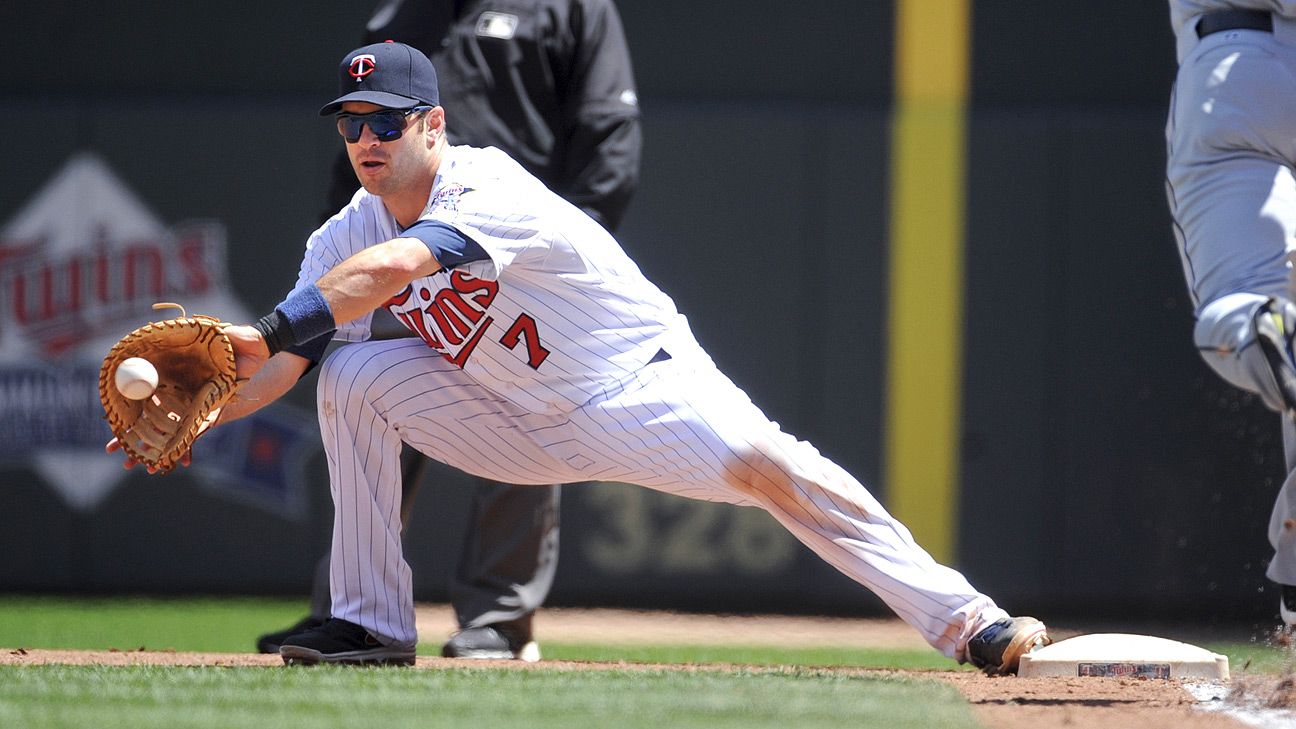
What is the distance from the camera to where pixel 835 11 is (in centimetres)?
556

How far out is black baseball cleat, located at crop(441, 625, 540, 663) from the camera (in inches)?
143

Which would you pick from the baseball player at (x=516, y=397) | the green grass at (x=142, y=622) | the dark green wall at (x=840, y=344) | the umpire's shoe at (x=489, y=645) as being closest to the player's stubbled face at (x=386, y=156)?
the baseball player at (x=516, y=397)

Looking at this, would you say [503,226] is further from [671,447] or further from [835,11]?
[835,11]

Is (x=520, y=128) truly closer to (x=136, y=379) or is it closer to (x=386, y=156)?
(x=386, y=156)

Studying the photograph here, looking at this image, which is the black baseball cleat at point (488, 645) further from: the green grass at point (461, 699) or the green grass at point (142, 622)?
the green grass at point (142, 622)

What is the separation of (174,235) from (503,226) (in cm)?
292

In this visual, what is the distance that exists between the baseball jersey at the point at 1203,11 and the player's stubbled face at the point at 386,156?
4.58 ft

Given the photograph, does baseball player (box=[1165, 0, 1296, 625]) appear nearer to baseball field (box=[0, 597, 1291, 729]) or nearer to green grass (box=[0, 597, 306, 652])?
baseball field (box=[0, 597, 1291, 729])

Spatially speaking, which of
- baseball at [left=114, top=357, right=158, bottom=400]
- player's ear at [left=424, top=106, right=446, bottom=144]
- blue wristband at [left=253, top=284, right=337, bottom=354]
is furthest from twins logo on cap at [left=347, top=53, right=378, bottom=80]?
baseball at [left=114, top=357, right=158, bottom=400]

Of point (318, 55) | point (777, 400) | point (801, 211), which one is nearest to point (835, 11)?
point (801, 211)

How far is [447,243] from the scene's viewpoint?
9.01 feet

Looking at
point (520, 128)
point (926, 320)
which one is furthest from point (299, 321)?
point (926, 320)

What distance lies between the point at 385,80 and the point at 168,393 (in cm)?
66

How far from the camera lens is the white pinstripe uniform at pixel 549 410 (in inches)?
117
